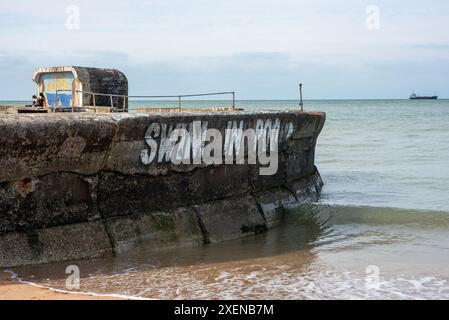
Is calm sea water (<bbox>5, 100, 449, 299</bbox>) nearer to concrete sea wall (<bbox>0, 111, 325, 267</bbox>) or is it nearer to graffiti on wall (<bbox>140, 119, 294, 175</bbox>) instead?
concrete sea wall (<bbox>0, 111, 325, 267</bbox>)

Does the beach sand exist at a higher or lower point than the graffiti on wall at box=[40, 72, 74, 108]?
lower

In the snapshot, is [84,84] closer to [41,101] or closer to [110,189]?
[41,101]

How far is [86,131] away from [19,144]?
735mm

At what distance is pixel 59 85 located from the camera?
1445cm

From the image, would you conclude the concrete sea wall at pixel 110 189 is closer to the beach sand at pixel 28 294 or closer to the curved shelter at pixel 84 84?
the beach sand at pixel 28 294

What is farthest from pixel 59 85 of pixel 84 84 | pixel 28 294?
pixel 28 294

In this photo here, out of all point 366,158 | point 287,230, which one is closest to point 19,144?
point 287,230

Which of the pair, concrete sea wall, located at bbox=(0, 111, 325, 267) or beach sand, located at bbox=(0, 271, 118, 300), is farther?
concrete sea wall, located at bbox=(0, 111, 325, 267)

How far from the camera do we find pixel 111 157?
22.4 ft

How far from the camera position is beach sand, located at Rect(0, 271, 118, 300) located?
5336 mm

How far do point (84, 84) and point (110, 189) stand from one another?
7415mm

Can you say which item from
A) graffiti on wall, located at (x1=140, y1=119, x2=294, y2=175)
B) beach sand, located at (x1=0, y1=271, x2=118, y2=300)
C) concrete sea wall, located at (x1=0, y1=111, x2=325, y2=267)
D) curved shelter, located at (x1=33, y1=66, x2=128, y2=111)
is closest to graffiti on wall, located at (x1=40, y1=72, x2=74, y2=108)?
curved shelter, located at (x1=33, y1=66, x2=128, y2=111)

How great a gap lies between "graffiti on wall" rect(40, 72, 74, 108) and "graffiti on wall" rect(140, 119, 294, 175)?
6246mm

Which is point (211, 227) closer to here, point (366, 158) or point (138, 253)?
point (138, 253)
